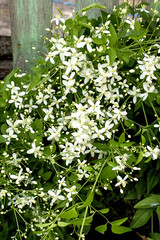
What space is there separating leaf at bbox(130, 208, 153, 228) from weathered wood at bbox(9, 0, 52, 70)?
2.93 feet

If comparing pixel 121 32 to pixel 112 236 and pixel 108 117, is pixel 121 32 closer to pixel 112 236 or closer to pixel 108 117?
pixel 108 117

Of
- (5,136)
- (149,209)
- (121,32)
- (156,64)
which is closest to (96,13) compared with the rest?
(121,32)

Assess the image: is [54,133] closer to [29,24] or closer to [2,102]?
[2,102]

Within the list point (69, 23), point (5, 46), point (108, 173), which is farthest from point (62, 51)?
point (5, 46)

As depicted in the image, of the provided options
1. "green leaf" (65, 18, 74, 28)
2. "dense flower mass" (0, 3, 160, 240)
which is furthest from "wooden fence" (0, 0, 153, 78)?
"green leaf" (65, 18, 74, 28)

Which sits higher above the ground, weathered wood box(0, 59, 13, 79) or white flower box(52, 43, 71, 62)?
white flower box(52, 43, 71, 62)

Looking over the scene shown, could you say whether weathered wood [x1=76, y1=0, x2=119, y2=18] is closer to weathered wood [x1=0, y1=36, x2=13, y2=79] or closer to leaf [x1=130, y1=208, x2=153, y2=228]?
weathered wood [x1=0, y1=36, x2=13, y2=79]

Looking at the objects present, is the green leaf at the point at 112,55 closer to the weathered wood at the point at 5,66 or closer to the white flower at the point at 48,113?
the white flower at the point at 48,113

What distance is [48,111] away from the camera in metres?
1.29

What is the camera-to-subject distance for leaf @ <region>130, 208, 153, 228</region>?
1322mm

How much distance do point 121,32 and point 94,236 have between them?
1.13 meters

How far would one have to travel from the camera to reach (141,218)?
4.36 feet

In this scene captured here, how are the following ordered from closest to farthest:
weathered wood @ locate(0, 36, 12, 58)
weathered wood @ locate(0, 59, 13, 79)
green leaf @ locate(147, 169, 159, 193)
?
green leaf @ locate(147, 169, 159, 193) → weathered wood @ locate(0, 36, 12, 58) → weathered wood @ locate(0, 59, 13, 79)

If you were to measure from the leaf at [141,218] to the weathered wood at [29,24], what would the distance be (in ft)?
2.93
